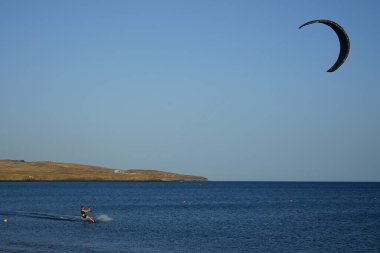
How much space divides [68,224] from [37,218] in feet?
30.4

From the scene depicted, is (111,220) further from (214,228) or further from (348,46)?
(348,46)

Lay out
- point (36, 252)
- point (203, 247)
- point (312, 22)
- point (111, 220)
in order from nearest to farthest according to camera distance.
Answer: point (312, 22) < point (36, 252) < point (203, 247) < point (111, 220)

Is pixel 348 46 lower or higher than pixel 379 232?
higher

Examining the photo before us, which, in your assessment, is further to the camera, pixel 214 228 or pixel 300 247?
pixel 214 228

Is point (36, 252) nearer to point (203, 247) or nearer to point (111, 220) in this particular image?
point (203, 247)

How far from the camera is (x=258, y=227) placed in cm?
6462

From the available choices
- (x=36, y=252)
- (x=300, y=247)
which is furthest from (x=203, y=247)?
(x=36, y=252)

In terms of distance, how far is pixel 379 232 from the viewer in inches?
2399

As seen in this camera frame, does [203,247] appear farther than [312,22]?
Yes

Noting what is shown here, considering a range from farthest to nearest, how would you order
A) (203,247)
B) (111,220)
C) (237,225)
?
(111,220), (237,225), (203,247)

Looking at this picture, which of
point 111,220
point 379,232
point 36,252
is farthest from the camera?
point 111,220

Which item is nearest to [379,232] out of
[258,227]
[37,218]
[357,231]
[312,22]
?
[357,231]

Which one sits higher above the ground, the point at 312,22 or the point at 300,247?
the point at 312,22

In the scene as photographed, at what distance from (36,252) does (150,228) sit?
22085mm
